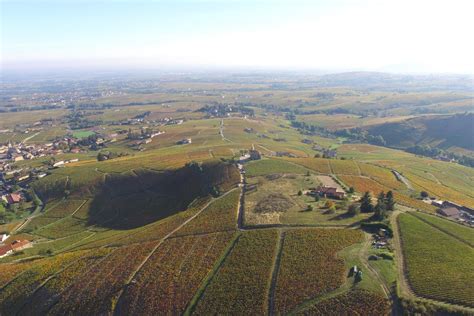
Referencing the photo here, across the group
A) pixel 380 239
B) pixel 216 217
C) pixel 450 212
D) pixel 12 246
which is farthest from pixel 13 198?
pixel 450 212

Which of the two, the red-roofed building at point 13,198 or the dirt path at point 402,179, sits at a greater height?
the dirt path at point 402,179

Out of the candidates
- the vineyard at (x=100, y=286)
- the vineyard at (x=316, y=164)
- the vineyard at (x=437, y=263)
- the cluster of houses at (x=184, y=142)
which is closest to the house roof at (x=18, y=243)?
the vineyard at (x=100, y=286)

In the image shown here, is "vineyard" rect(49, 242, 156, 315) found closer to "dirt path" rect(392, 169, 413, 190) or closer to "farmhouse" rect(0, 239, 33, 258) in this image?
"farmhouse" rect(0, 239, 33, 258)

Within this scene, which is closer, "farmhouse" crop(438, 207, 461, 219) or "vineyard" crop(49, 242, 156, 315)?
"vineyard" crop(49, 242, 156, 315)

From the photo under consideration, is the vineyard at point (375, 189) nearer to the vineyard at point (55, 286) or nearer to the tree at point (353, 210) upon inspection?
the tree at point (353, 210)

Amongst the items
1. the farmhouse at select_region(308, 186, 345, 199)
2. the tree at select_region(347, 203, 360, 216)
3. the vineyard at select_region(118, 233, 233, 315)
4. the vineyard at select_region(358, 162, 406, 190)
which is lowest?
the vineyard at select_region(358, 162, 406, 190)

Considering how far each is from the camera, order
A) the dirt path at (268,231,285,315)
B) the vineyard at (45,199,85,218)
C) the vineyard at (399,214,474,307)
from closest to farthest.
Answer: the vineyard at (399,214,474,307) < the dirt path at (268,231,285,315) < the vineyard at (45,199,85,218)

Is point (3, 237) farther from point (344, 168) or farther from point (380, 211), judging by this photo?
point (344, 168)

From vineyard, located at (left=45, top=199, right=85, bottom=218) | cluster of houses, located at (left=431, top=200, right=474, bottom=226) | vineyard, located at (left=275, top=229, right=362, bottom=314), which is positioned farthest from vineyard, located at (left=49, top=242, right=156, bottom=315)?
cluster of houses, located at (left=431, top=200, right=474, bottom=226)
